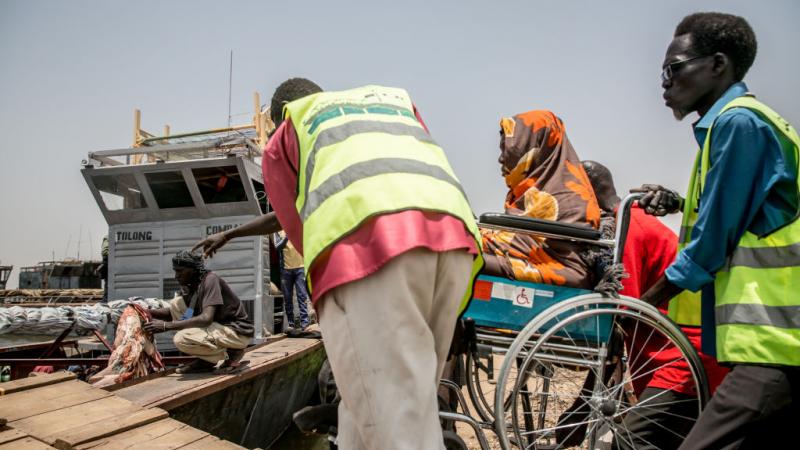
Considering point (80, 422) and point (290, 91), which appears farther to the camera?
point (80, 422)

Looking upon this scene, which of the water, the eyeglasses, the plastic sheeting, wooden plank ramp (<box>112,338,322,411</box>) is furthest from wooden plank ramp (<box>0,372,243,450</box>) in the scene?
the water

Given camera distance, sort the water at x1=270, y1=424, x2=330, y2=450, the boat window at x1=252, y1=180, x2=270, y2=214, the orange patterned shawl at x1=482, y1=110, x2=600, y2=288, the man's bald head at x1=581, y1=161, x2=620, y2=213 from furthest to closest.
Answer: the boat window at x1=252, y1=180, x2=270, y2=214, the water at x1=270, y1=424, x2=330, y2=450, the man's bald head at x1=581, y1=161, x2=620, y2=213, the orange patterned shawl at x1=482, y1=110, x2=600, y2=288

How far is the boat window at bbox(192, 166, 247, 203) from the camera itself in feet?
26.7

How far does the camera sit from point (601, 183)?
12.7 feet

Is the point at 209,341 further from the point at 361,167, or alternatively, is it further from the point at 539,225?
the point at 361,167

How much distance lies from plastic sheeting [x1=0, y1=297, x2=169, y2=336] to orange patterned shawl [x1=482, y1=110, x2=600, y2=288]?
4.83m

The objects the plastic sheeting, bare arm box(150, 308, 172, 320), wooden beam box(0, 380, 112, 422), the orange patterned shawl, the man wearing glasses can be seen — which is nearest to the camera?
the man wearing glasses

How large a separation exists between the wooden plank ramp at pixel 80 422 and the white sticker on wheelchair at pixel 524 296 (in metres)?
1.37

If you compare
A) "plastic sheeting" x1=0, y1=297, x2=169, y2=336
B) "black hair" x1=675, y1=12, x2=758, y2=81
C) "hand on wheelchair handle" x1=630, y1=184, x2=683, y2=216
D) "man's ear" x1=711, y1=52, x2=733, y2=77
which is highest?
"black hair" x1=675, y1=12, x2=758, y2=81

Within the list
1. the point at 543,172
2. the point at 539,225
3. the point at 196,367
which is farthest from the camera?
the point at 196,367

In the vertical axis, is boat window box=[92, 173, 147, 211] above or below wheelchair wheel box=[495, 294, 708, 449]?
above

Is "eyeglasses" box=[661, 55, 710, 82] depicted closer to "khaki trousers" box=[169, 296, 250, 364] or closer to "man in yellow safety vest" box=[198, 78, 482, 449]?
"man in yellow safety vest" box=[198, 78, 482, 449]

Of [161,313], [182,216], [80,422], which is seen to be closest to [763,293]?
[80,422]

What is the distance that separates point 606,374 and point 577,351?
0.21 meters
